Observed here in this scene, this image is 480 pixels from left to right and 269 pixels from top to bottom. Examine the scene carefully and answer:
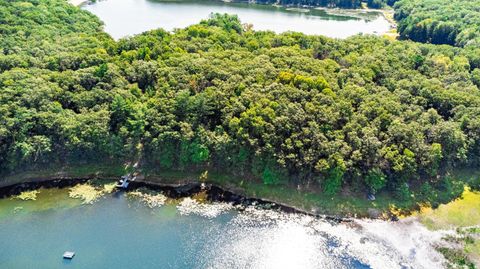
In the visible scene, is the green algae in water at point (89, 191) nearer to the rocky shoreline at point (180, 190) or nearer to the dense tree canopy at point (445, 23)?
the rocky shoreline at point (180, 190)

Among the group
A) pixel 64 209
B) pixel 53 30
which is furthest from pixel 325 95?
pixel 53 30

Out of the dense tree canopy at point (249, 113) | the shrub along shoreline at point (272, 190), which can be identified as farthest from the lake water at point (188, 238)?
the dense tree canopy at point (249, 113)

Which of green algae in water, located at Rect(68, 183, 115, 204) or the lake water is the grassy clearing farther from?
green algae in water, located at Rect(68, 183, 115, 204)

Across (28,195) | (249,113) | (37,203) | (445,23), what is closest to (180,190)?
(249,113)

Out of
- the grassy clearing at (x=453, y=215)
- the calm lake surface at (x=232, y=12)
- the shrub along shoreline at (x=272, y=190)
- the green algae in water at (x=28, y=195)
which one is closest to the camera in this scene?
the grassy clearing at (x=453, y=215)

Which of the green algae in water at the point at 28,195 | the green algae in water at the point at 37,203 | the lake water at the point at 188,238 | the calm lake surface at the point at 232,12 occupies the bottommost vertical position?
the lake water at the point at 188,238

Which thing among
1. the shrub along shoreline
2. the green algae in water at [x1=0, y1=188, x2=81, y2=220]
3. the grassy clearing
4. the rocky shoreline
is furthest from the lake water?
the grassy clearing
